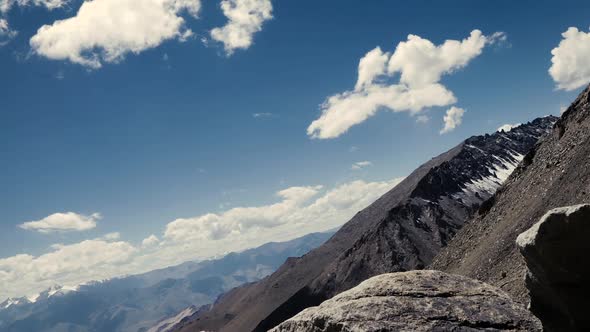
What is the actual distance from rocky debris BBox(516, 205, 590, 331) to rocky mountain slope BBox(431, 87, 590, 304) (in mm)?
32765

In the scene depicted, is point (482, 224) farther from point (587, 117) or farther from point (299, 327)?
point (299, 327)

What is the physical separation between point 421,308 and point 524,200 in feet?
220

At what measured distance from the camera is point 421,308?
12.8 meters

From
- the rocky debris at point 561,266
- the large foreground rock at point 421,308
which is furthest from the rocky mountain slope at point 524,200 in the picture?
the rocky debris at point 561,266

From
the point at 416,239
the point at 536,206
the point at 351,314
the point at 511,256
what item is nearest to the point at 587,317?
the point at 351,314

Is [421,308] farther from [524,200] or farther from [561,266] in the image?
[524,200]

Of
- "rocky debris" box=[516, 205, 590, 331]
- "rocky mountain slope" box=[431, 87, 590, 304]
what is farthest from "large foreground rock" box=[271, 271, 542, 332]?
"rocky mountain slope" box=[431, 87, 590, 304]

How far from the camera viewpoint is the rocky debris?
10367mm

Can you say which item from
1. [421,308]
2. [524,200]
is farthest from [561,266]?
[524,200]

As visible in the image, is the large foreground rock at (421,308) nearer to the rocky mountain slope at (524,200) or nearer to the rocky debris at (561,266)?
the rocky debris at (561,266)

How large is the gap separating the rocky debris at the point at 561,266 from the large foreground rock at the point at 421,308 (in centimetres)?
80

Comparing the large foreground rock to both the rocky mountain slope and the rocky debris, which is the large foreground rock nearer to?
the rocky debris

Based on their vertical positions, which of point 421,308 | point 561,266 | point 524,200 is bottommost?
point 524,200

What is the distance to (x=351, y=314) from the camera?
13.2 m
